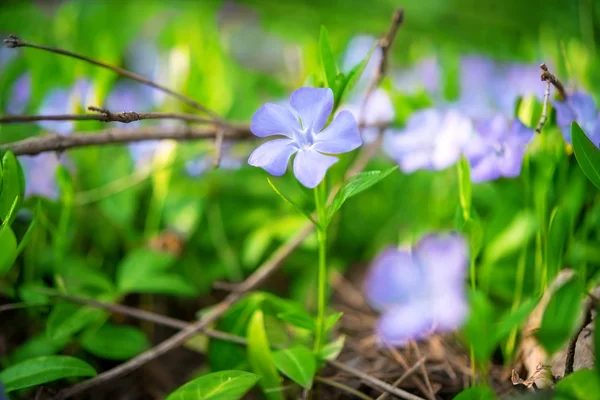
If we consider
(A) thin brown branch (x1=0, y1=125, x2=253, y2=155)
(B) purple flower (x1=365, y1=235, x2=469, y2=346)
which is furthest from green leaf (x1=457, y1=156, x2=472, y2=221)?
(A) thin brown branch (x1=0, y1=125, x2=253, y2=155)

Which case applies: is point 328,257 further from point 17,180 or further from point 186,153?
point 17,180

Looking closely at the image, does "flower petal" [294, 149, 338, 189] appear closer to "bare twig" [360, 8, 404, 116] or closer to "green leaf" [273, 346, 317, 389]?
"green leaf" [273, 346, 317, 389]

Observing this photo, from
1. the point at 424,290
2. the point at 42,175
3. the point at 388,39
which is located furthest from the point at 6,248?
the point at 388,39

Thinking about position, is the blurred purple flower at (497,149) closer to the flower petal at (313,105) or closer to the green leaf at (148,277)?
the flower petal at (313,105)

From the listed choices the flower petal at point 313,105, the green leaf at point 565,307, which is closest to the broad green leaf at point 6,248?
the flower petal at point 313,105

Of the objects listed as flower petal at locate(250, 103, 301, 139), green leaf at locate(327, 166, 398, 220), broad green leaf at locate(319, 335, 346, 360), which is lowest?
broad green leaf at locate(319, 335, 346, 360)

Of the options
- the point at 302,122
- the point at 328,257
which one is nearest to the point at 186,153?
the point at 328,257

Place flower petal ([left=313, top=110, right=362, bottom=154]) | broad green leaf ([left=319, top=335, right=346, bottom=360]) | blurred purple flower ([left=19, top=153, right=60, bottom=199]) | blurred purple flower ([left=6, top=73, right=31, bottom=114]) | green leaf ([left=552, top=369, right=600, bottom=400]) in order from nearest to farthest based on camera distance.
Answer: green leaf ([left=552, top=369, right=600, bottom=400]) < flower petal ([left=313, top=110, right=362, bottom=154]) < broad green leaf ([left=319, top=335, right=346, bottom=360]) < blurred purple flower ([left=19, top=153, right=60, bottom=199]) < blurred purple flower ([left=6, top=73, right=31, bottom=114])
